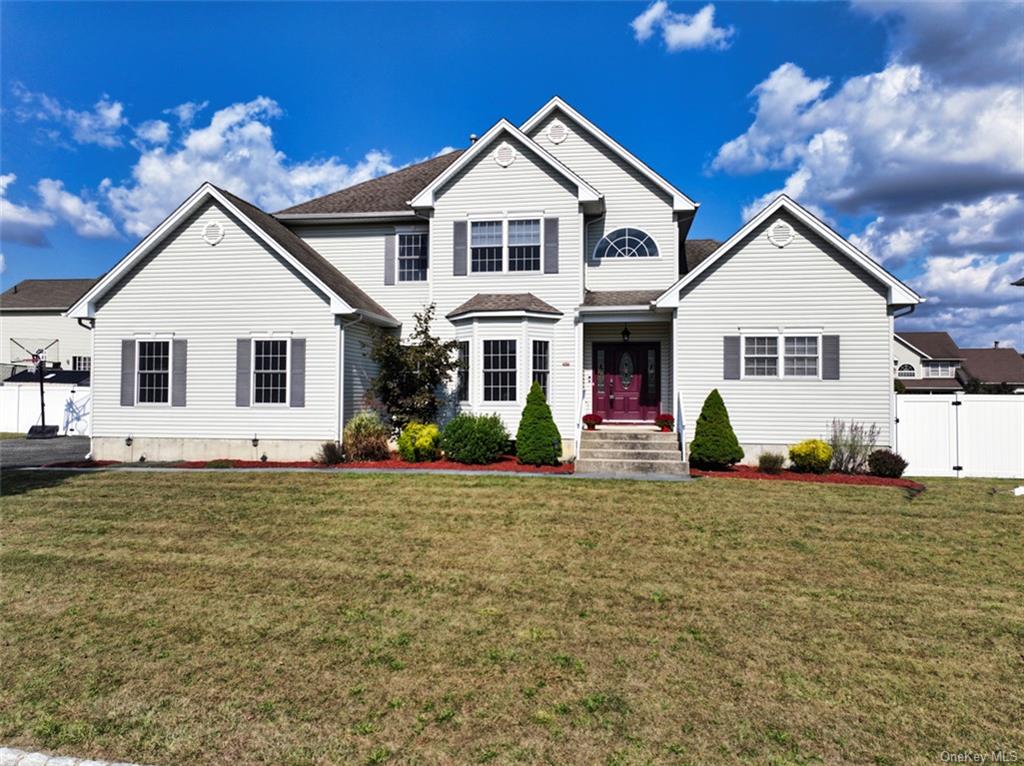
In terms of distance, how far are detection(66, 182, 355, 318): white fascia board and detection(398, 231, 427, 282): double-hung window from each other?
3.21m

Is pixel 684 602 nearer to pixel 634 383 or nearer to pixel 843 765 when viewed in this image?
pixel 843 765

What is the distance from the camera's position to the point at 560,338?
16.4 metres

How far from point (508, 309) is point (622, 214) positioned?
16.3ft

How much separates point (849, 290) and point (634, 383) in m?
6.07

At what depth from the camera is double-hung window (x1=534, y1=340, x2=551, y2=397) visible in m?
16.0

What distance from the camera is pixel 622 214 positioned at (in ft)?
57.4

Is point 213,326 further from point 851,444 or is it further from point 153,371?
point 851,444

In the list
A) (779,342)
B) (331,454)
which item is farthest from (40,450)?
(779,342)

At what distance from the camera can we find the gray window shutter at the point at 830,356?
14.7 meters

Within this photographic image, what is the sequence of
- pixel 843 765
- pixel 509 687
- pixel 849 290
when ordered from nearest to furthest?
pixel 843 765 → pixel 509 687 → pixel 849 290

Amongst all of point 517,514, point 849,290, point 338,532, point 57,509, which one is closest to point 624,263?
point 849,290

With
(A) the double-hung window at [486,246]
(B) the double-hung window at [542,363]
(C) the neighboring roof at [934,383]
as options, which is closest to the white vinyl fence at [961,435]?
(B) the double-hung window at [542,363]

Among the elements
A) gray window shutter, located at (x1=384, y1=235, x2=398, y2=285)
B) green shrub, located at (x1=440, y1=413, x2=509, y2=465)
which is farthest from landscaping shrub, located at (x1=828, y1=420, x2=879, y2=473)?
gray window shutter, located at (x1=384, y1=235, x2=398, y2=285)

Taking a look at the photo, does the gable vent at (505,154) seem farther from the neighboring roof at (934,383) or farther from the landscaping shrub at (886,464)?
the neighboring roof at (934,383)
